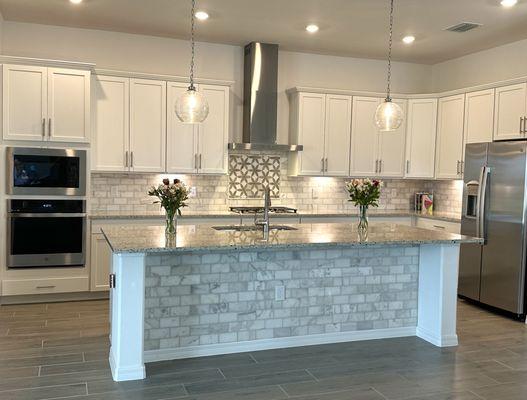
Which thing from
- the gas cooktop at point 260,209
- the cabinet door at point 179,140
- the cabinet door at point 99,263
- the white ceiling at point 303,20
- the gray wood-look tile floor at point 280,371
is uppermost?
the white ceiling at point 303,20

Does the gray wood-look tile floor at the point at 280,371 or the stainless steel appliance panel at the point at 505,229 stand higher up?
the stainless steel appliance panel at the point at 505,229

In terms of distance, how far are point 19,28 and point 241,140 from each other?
282cm

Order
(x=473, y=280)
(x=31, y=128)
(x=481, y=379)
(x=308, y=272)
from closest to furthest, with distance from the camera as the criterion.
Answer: (x=481, y=379) < (x=308, y=272) < (x=31, y=128) < (x=473, y=280)

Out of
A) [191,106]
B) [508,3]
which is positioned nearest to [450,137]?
[508,3]

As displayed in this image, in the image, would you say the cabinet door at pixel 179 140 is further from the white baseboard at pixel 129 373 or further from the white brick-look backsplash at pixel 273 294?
the white baseboard at pixel 129 373

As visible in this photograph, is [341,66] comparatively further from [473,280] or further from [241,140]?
[473,280]

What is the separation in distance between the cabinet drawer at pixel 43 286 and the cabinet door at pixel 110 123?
125 cm

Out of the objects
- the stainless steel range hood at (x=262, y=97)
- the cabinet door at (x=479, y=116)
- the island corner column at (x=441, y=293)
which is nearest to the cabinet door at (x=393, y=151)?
the cabinet door at (x=479, y=116)

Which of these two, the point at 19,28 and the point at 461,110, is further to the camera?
the point at 461,110

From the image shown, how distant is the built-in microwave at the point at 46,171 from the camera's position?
17.7 ft

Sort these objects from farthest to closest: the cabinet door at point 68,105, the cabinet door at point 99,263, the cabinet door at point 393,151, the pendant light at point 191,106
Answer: the cabinet door at point 393,151
the cabinet door at point 99,263
the cabinet door at point 68,105
the pendant light at point 191,106

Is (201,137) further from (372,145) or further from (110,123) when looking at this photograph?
(372,145)

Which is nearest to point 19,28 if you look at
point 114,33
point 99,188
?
point 114,33

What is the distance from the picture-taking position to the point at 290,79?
6.95 meters
